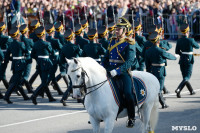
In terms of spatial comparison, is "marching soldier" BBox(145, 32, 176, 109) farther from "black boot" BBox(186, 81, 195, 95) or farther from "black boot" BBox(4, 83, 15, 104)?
"black boot" BBox(4, 83, 15, 104)

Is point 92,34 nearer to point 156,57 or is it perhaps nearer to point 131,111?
point 156,57

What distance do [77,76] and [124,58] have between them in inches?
57.9

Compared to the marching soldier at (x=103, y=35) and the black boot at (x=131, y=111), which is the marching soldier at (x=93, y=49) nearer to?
the marching soldier at (x=103, y=35)

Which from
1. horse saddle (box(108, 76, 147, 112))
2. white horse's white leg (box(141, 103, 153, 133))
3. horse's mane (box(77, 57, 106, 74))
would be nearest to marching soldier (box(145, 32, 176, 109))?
white horse's white leg (box(141, 103, 153, 133))

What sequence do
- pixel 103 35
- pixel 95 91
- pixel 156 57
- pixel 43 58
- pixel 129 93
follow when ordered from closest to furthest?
pixel 95 91 < pixel 129 93 < pixel 156 57 < pixel 43 58 < pixel 103 35

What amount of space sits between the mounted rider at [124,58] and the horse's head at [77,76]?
943 mm

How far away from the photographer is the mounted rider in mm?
9836

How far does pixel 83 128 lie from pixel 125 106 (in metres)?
2.34

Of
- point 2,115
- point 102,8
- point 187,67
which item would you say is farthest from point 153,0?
point 2,115

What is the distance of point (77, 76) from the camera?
8930 mm

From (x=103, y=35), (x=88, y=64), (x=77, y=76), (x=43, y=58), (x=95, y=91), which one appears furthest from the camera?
(x=103, y=35)

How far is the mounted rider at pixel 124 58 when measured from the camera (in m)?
9.84

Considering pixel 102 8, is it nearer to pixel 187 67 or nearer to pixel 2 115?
pixel 187 67

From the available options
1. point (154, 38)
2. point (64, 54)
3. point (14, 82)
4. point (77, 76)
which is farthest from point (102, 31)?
point (77, 76)
